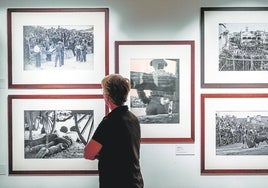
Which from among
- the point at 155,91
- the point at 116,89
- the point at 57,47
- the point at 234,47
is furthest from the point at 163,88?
the point at 57,47

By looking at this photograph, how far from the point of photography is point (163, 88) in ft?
9.34

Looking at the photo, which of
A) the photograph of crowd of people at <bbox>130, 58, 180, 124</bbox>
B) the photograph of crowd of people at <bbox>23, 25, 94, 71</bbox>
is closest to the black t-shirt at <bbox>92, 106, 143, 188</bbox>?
the photograph of crowd of people at <bbox>130, 58, 180, 124</bbox>

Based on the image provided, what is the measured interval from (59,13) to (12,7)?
377mm

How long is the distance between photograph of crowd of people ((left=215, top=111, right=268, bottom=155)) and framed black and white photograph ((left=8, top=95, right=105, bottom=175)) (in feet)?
3.18

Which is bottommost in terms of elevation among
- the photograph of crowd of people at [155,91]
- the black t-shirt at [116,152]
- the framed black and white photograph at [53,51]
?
the black t-shirt at [116,152]

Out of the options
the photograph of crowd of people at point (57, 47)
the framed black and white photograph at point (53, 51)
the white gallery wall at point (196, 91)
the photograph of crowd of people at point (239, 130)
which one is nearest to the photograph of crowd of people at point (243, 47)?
the white gallery wall at point (196, 91)

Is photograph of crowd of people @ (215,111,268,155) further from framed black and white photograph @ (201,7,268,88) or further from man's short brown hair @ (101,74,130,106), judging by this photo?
man's short brown hair @ (101,74,130,106)

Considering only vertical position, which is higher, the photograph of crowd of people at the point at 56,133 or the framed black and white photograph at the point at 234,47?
the framed black and white photograph at the point at 234,47

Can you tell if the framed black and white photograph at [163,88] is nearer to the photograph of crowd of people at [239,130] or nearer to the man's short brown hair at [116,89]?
the photograph of crowd of people at [239,130]

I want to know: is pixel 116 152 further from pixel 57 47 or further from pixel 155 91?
pixel 57 47

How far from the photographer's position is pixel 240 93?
2854 millimetres

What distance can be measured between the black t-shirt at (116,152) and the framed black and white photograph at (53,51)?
0.81 meters

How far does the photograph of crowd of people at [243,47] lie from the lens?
2854 mm

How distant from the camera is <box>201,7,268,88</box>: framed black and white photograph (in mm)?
2848
